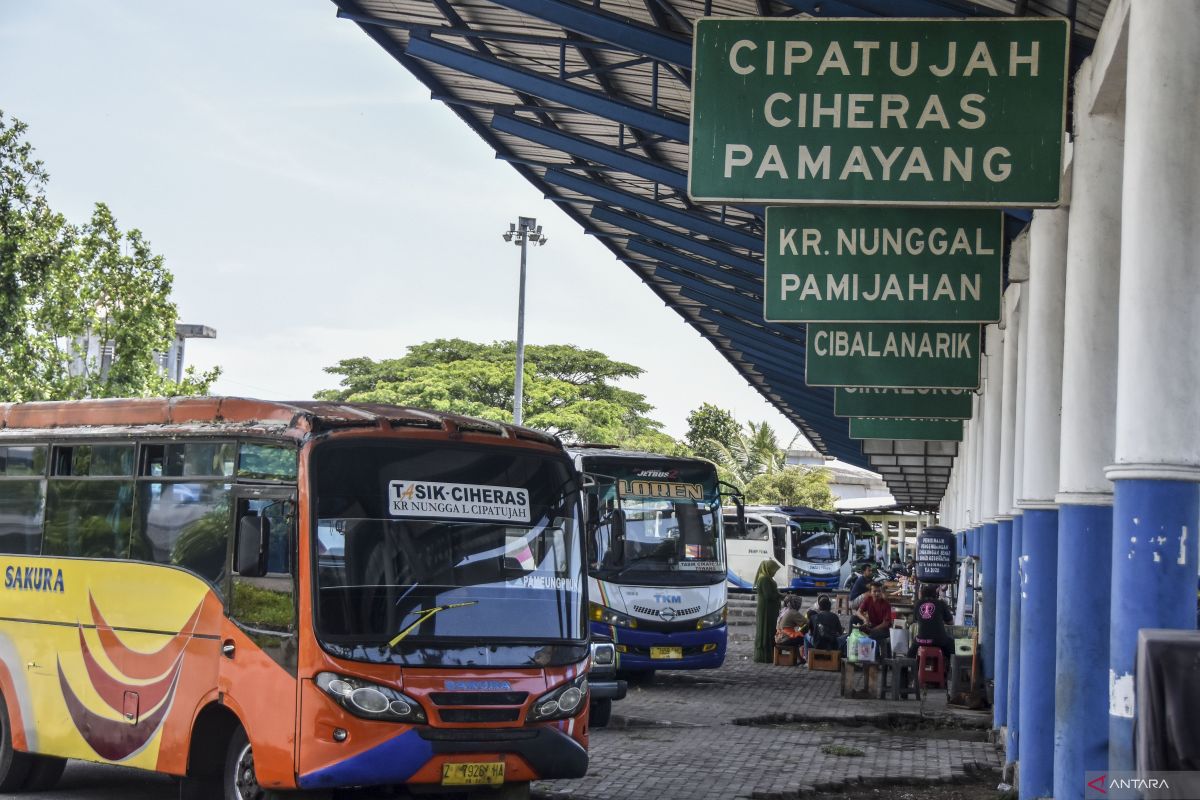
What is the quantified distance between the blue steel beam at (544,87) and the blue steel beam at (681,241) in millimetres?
6082

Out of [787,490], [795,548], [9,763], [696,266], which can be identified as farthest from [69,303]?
[787,490]

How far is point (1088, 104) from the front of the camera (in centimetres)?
930

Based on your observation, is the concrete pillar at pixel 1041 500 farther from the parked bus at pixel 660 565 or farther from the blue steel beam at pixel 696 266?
the blue steel beam at pixel 696 266

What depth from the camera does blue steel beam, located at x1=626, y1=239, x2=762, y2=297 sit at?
24625 millimetres

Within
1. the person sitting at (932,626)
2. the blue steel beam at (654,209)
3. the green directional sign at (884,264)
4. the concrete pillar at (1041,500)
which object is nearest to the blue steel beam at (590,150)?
the blue steel beam at (654,209)

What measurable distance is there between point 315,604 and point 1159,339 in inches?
183

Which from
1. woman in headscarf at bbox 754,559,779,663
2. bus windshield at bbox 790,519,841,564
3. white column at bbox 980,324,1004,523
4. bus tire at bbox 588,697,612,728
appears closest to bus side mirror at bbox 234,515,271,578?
bus tire at bbox 588,697,612,728

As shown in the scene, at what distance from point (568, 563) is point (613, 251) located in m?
17.5

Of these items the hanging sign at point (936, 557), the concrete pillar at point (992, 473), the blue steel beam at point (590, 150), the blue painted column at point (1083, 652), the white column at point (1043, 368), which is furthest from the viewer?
the hanging sign at point (936, 557)

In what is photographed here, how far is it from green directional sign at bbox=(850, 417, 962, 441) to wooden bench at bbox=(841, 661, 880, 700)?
3.15 meters

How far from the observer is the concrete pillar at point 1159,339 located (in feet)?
23.4

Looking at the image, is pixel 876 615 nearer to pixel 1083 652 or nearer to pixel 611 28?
pixel 611 28

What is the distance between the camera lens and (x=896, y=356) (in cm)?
1327

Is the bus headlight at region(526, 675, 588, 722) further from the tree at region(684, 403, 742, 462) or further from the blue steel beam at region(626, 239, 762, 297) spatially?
the tree at region(684, 403, 742, 462)
